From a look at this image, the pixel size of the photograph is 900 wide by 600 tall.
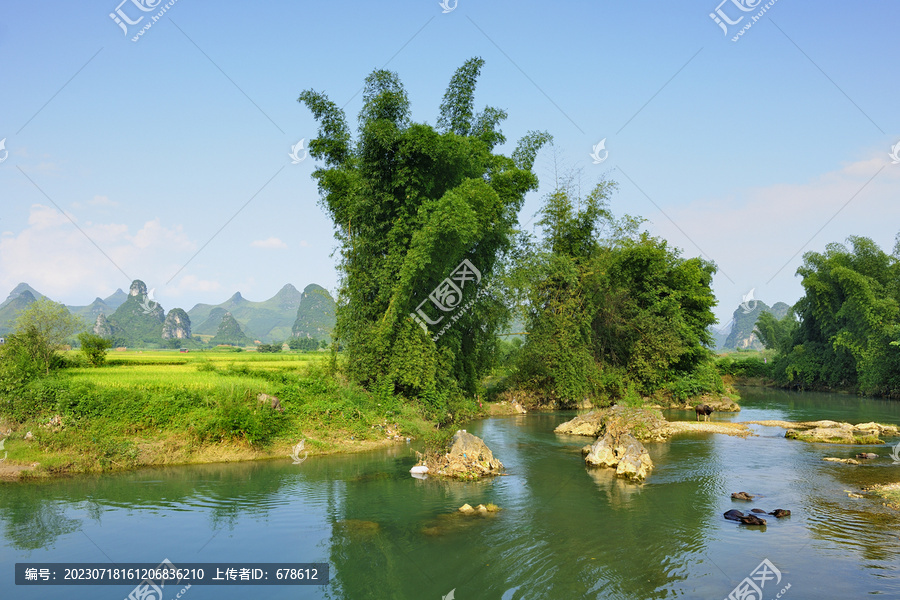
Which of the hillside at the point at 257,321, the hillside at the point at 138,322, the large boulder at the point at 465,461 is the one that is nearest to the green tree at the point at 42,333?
the large boulder at the point at 465,461

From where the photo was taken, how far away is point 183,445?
13828mm

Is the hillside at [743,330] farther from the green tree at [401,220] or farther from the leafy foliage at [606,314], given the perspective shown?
the green tree at [401,220]

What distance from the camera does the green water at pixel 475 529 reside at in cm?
733

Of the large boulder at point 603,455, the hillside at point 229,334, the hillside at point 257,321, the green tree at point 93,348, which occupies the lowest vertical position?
the large boulder at point 603,455

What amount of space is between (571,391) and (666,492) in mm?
15901

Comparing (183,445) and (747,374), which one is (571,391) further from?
(747,374)

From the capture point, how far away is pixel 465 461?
1341 centimetres

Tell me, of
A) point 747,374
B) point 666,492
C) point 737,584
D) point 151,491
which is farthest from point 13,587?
point 747,374

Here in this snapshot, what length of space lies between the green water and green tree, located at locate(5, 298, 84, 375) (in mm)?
4297

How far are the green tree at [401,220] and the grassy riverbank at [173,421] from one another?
191 centimetres

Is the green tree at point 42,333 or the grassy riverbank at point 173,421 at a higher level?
the green tree at point 42,333

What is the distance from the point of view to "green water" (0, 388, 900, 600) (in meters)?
7.33

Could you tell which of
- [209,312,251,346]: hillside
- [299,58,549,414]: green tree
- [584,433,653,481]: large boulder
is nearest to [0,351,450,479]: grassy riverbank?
[299,58,549,414]: green tree

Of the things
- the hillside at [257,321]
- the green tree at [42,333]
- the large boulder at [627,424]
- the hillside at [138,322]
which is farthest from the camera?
the hillside at [257,321]
